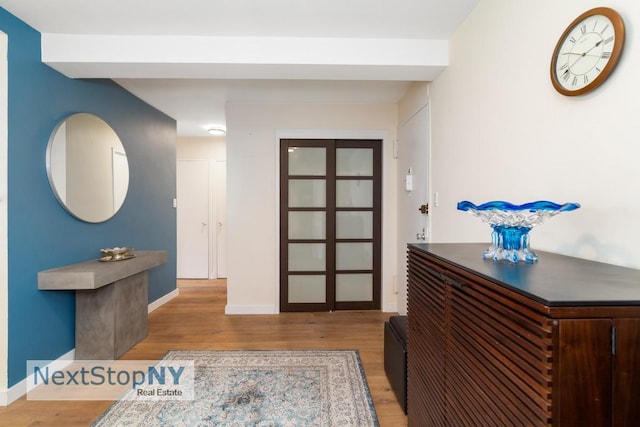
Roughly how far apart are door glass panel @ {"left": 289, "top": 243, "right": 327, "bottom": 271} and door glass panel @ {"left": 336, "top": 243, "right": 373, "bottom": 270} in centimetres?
19

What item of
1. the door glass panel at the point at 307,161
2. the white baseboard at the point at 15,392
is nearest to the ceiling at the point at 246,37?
the door glass panel at the point at 307,161

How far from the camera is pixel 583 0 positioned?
1115 millimetres

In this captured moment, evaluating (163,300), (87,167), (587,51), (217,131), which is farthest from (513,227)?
(217,131)

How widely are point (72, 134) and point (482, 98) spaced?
296cm

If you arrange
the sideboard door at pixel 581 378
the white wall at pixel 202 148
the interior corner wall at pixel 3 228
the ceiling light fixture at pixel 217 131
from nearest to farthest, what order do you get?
the sideboard door at pixel 581 378
the interior corner wall at pixel 3 228
the ceiling light fixture at pixel 217 131
the white wall at pixel 202 148

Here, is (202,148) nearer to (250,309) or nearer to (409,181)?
(250,309)

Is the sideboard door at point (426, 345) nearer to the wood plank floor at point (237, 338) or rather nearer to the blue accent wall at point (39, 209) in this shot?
the wood plank floor at point (237, 338)

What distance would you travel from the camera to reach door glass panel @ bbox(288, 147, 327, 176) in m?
3.59

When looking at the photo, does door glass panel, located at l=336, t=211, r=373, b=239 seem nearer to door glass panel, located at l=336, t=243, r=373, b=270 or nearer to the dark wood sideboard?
door glass panel, located at l=336, t=243, r=373, b=270

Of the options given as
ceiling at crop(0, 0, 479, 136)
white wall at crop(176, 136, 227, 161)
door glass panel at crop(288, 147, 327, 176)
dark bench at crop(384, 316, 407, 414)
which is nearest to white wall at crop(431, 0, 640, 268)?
ceiling at crop(0, 0, 479, 136)

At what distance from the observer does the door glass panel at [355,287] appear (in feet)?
12.1

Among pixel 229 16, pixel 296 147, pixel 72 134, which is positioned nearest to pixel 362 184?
pixel 296 147

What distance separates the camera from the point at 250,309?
3.54 m

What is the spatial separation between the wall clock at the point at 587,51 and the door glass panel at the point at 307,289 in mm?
2933
